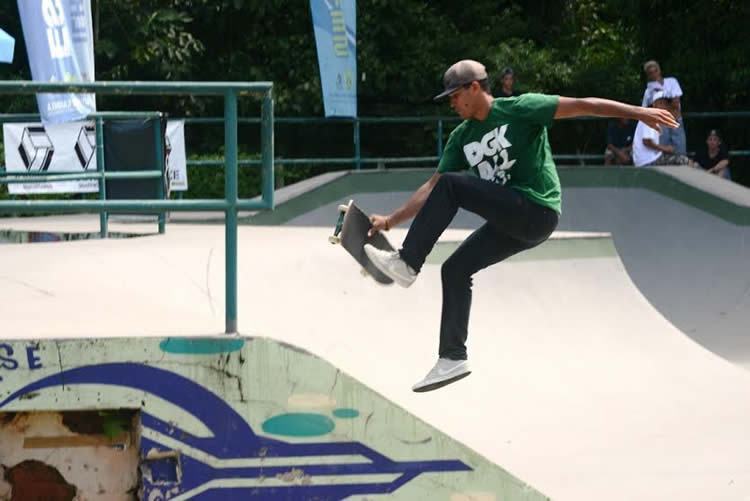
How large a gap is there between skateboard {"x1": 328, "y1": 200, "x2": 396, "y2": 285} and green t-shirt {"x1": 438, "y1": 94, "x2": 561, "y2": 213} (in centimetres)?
49

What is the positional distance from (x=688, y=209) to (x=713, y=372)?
177 inches

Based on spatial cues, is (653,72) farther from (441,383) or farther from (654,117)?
(441,383)

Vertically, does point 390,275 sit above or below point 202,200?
below

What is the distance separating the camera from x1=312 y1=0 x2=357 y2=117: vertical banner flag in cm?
1476

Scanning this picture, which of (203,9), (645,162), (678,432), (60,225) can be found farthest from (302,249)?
(203,9)

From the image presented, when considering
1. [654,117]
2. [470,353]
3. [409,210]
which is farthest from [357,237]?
[470,353]

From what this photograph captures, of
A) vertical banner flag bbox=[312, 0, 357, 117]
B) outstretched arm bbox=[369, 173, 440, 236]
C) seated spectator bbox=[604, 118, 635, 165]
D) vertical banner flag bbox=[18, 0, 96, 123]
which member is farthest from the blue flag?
seated spectator bbox=[604, 118, 635, 165]

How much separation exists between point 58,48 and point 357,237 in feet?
13.4

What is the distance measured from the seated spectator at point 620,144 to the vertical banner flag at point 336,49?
3307 millimetres

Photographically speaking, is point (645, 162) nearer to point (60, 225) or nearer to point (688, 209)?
point (688, 209)

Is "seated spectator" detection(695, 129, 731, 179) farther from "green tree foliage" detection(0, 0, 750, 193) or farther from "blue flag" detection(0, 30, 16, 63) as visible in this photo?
"blue flag" detection(0, 30, 16, 63)

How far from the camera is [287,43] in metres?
21.8

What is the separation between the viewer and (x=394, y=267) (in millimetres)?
5719

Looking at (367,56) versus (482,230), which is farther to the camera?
(367,56)
